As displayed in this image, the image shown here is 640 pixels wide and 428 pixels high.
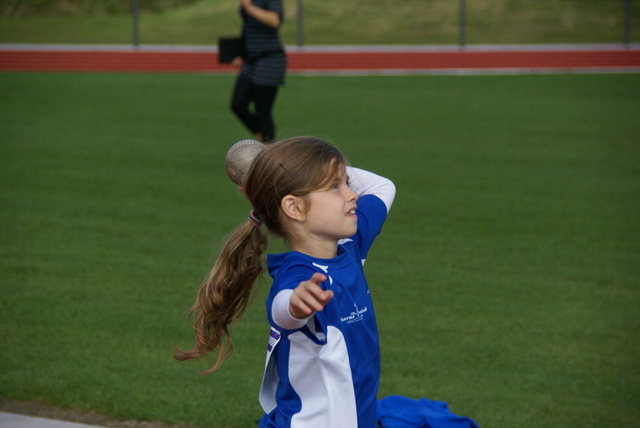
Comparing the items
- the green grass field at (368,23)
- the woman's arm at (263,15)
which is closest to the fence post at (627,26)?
the green grass field at (368,23)

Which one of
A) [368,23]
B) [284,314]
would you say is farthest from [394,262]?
[368,23]

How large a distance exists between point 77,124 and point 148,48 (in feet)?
38.8

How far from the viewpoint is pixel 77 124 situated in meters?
12.7

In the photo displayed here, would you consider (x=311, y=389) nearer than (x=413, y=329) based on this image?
Yes

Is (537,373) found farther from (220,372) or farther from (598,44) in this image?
(598,44)

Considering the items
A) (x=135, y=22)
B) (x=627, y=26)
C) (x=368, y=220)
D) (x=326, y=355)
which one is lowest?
(x=627, y=26)

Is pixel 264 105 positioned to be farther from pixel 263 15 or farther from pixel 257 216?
pixel 257 216

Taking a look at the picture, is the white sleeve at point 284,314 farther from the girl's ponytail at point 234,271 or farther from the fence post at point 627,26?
the fence post at point 627,26

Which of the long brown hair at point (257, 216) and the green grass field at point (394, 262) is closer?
the long brown hair at point (257, 216)

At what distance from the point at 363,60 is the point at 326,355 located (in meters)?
20.3

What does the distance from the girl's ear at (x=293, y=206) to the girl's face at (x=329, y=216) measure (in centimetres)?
2

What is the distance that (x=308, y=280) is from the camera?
7.20 ft

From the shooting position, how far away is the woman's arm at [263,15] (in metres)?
8.92

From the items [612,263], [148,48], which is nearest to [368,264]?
[612,263]
